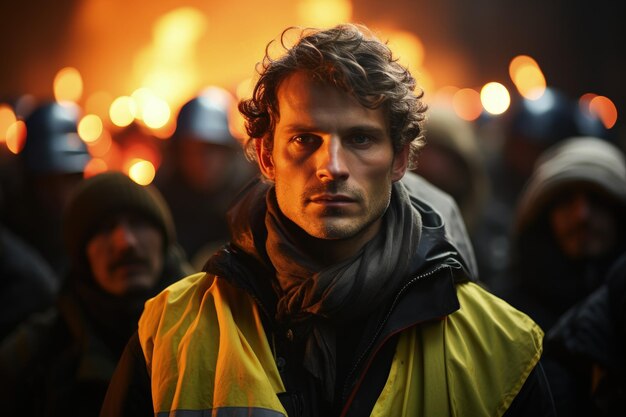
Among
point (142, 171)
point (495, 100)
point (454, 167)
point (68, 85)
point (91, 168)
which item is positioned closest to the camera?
point (454, 167)

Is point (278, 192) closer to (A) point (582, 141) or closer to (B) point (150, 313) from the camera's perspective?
(B) point (150, 313)

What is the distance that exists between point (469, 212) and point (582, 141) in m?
0.87

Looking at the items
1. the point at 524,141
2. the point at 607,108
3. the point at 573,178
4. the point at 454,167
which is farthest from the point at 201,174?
the point at 607,108

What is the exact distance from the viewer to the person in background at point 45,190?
7.01 m

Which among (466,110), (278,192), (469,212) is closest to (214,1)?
(466,110)

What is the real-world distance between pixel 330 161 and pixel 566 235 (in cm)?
245

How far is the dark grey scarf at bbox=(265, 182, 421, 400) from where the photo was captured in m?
3.15

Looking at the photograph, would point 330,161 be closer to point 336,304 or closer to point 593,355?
point 336,304

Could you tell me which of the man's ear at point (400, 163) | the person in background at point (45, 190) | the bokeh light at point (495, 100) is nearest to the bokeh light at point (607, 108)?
the bokeh light at point (495, 100)

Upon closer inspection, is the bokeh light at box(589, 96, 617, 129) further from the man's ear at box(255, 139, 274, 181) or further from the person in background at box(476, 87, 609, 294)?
the man's ear at box(255, 139, 274, 181)

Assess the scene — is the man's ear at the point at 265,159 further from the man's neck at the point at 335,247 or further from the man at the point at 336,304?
the man's neck at the point at 335,247

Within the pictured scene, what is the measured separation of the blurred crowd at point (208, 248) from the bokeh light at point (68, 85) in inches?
262

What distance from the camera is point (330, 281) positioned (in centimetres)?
315

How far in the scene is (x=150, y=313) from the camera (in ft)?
11.2
